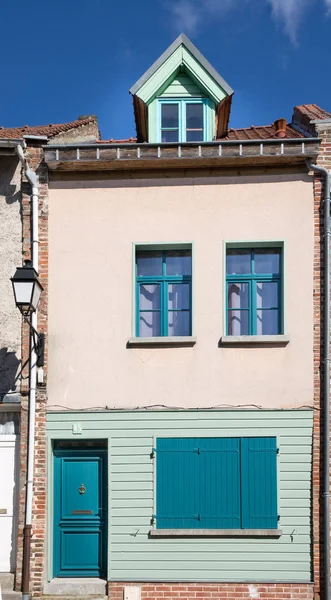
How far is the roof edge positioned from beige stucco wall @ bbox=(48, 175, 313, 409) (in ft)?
4.96

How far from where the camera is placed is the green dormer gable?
405 inches

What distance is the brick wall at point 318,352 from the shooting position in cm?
920

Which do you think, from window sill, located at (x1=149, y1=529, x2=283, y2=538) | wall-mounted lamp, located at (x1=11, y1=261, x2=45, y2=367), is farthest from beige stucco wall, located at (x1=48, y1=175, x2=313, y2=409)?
window sill, located at (x1=149, y1=529, x2=283, y2=538)

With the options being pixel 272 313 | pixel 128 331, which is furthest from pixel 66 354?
pixel 272 313

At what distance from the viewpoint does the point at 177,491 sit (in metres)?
9.43

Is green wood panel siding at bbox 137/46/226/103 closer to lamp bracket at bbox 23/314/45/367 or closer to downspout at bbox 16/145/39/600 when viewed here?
downspout at bbox 16/145/39/600

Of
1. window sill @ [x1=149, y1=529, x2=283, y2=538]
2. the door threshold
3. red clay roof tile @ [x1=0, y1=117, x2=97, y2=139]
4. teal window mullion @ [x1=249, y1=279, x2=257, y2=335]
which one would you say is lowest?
the door threshold

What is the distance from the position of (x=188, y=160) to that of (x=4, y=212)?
2.94 meters

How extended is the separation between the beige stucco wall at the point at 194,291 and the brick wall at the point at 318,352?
104 mm

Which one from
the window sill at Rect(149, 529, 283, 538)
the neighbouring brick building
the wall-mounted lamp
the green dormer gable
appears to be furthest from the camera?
the green dormer gable

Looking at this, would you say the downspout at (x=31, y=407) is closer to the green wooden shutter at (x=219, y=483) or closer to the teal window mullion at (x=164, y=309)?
the teal window mullion at (x=164, y=309)

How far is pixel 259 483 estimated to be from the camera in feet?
30.8

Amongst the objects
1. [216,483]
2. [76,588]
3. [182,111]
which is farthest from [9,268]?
[76,588]

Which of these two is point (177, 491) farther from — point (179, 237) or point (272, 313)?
point (179, 237)
